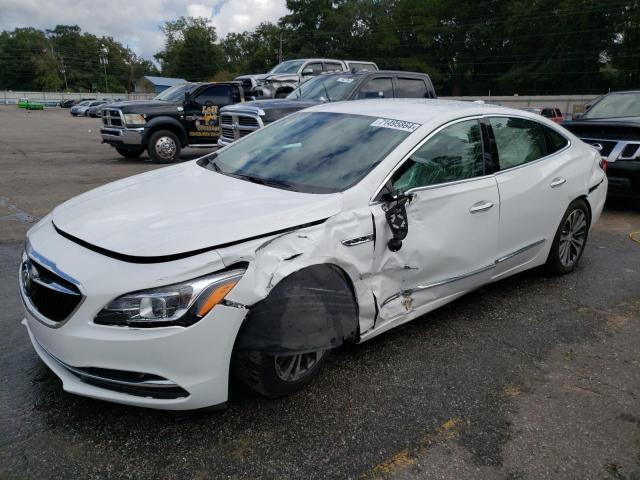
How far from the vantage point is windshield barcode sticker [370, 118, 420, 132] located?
344 centimetres

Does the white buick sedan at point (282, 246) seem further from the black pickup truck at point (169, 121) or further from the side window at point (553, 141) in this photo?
the black pickup truck at point (169, 121)

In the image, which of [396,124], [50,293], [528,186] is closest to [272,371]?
[50,293]

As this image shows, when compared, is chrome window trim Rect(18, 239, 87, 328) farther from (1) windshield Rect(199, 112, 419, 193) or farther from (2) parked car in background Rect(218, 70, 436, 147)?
(2) parked car in background Rect(218, 70, 436, 147)

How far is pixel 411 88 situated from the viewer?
32.7ft

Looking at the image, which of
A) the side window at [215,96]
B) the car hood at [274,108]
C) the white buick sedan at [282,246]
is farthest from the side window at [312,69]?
the white buick sedan at [282,246]

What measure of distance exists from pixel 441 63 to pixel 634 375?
2827 inches

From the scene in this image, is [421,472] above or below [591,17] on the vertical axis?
below

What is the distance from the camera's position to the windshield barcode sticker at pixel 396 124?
135 inches

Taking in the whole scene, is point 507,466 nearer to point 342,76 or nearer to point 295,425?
point 295,425

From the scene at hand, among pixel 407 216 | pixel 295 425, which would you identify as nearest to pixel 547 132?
pixel 407 216

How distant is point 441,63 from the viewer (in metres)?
69.0

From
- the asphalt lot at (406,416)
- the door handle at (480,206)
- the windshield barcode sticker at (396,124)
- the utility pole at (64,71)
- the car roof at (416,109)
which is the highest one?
the utility pole at (64,71)

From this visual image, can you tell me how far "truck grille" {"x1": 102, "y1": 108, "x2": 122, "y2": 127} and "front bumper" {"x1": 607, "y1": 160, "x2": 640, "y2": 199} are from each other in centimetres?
998

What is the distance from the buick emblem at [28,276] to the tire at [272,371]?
3.66 ft
